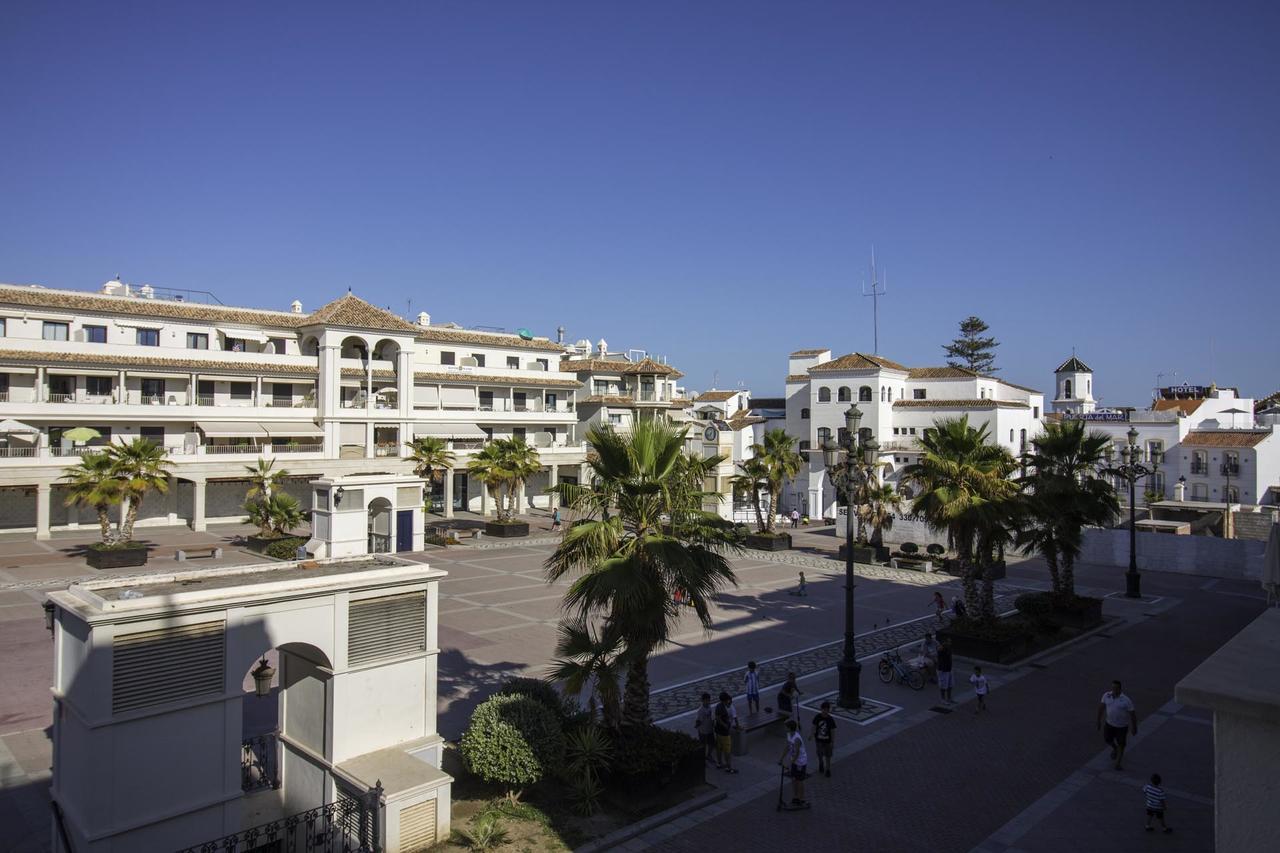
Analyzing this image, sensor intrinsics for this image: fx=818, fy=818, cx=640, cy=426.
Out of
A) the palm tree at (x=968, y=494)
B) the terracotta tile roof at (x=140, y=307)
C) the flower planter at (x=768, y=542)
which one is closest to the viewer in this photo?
the palm tree at (x=968, y=494)

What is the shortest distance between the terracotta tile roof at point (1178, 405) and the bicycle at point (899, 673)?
62840mm

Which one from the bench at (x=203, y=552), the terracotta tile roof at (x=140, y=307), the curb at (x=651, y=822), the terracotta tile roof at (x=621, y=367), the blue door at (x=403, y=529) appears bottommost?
the curb at (x=651, y=822)

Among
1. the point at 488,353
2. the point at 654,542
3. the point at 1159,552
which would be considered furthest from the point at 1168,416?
the point at 654,542

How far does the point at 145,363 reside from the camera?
41.5m

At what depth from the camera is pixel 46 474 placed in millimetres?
36688

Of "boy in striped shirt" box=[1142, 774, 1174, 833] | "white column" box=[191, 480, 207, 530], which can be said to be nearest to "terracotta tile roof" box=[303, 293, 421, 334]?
"white column" box=[191, 480, 207, 530]

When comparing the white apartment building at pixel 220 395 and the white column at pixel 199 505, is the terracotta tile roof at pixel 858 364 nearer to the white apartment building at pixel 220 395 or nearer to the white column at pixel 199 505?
the white apartment building at pixel 220 395

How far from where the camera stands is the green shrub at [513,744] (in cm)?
1223

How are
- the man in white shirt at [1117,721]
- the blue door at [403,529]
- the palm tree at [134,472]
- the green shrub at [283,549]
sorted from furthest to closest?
the blue door at [403,529], the green shrub at [283,549], the palm tree at [134,472], the man in white shirt at [1117,721]

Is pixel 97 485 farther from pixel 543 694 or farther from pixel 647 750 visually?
pixel 647 750

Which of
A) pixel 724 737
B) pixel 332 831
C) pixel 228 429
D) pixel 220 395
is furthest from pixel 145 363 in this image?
pixel 724 737

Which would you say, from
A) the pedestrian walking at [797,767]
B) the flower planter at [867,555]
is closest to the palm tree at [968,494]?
the pedestrian walking at [797,767]

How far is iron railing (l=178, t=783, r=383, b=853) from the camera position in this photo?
34.3ft

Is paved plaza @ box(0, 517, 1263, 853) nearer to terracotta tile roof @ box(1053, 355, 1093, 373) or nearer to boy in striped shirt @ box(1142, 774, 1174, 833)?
boy in striped shirt @ box(1142, 774, 1174, 833)
